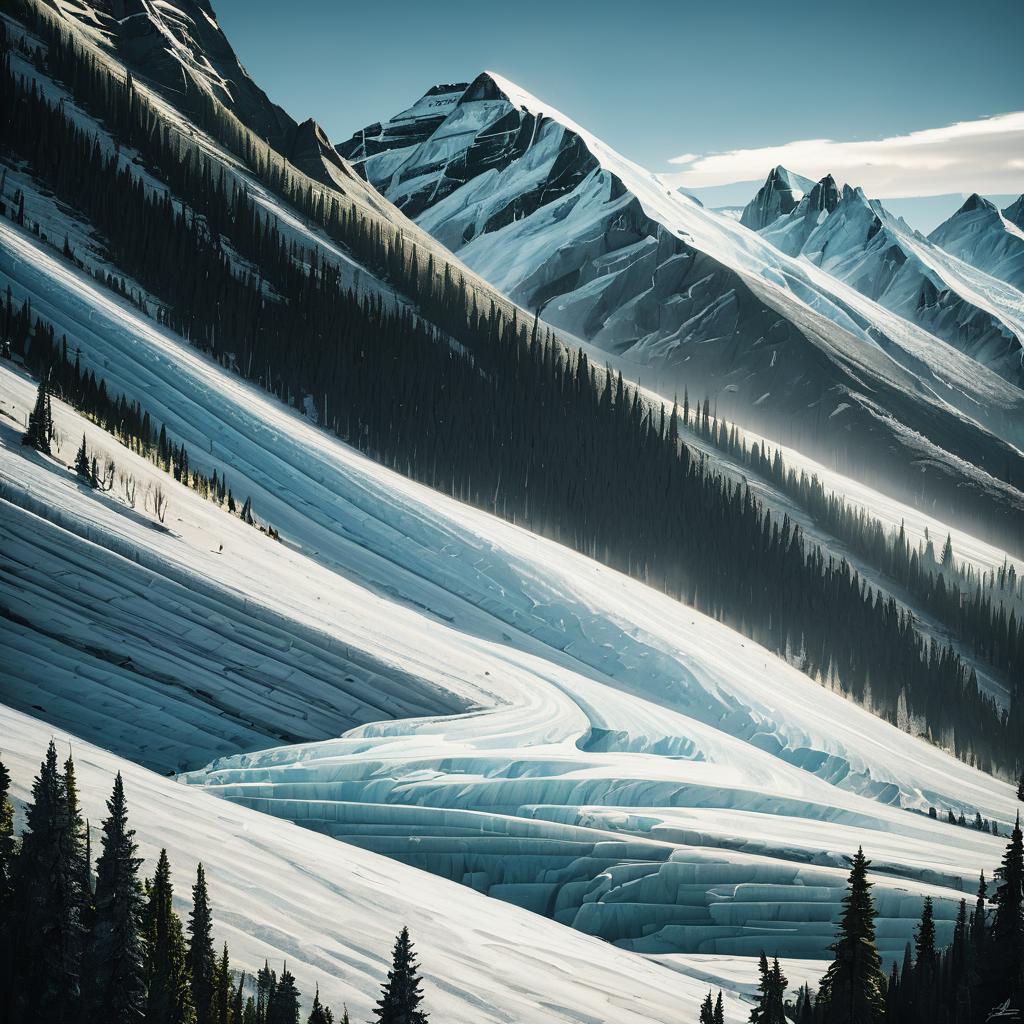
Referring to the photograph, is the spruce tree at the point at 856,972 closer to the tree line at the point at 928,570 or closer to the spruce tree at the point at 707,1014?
the spruce tree at the point at 707,1014

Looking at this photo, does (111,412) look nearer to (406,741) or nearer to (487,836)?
(406,741)

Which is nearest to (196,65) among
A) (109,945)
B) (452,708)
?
(452,708)

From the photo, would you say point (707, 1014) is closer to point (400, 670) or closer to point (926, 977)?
point (926, 977)

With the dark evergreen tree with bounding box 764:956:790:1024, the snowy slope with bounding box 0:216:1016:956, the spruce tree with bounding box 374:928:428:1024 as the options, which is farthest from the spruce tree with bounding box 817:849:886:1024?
the snowy slope with bounding box 0:216:1016:956

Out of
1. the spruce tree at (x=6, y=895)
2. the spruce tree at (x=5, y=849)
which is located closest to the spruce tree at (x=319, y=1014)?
the spruce tree at (x=6, y=895)

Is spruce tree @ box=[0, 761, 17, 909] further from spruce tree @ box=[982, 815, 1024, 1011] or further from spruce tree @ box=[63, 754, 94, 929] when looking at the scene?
spruce tree @ box=[982, 815, 1024, 1011]

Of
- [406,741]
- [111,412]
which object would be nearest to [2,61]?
[111,412]
